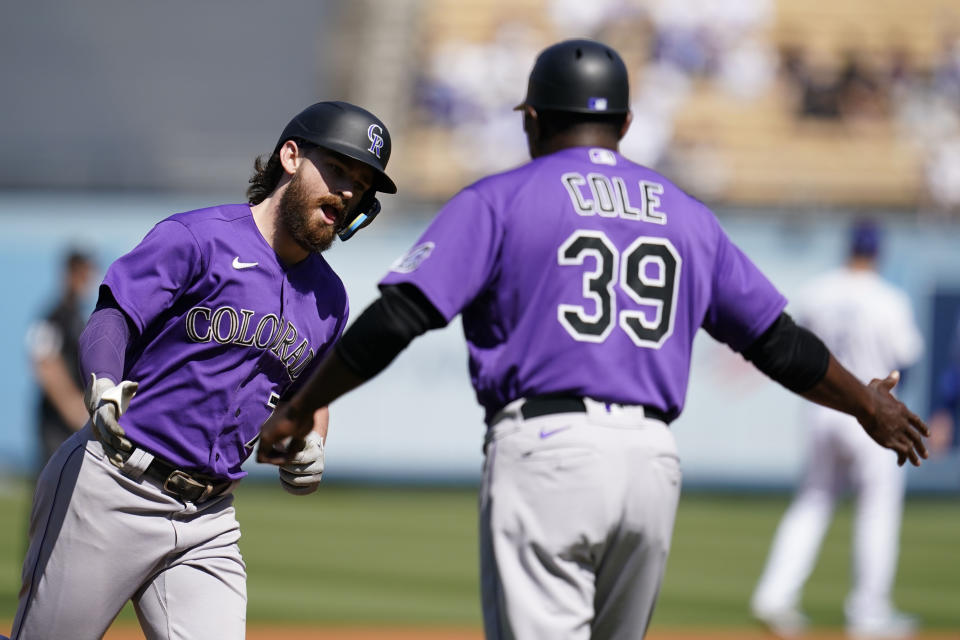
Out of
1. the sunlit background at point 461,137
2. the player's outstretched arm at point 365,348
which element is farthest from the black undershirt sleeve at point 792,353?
the sunlit background at point 461,137

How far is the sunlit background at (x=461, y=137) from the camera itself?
14.5m

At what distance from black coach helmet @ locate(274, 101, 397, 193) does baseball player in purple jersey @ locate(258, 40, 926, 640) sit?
1.91 feet

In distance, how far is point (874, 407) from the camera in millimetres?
3740

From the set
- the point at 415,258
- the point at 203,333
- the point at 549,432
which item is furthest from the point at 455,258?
the point at 203,333

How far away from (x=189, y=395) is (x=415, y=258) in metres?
0.93

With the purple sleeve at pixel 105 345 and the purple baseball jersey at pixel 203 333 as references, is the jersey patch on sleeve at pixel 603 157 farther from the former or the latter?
the purple sleeve at pixel 105 345

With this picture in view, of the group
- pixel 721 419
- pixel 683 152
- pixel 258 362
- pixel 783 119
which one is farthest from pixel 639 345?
pixel 783 119

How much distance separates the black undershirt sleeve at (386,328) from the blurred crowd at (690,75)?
13253 mm

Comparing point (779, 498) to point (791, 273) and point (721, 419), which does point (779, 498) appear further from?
point (791, 273)

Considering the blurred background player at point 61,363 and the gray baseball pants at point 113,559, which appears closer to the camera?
the gray baseball pants at point 113,559

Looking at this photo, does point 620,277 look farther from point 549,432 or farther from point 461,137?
point 461,137

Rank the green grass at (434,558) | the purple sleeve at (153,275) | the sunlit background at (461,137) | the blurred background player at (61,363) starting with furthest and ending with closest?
the sunlit background at (461,137) → the green grass at (434,558) → the blurred background player at (61,363) → the purple sleeve at (153,275)

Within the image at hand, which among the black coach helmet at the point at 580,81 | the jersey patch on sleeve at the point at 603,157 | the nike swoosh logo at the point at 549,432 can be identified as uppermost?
the black coach helmet at the point at 580,81

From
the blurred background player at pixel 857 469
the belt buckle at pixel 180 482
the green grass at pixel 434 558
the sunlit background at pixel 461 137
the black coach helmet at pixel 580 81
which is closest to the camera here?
the black coach helmet at pixel 580 81
